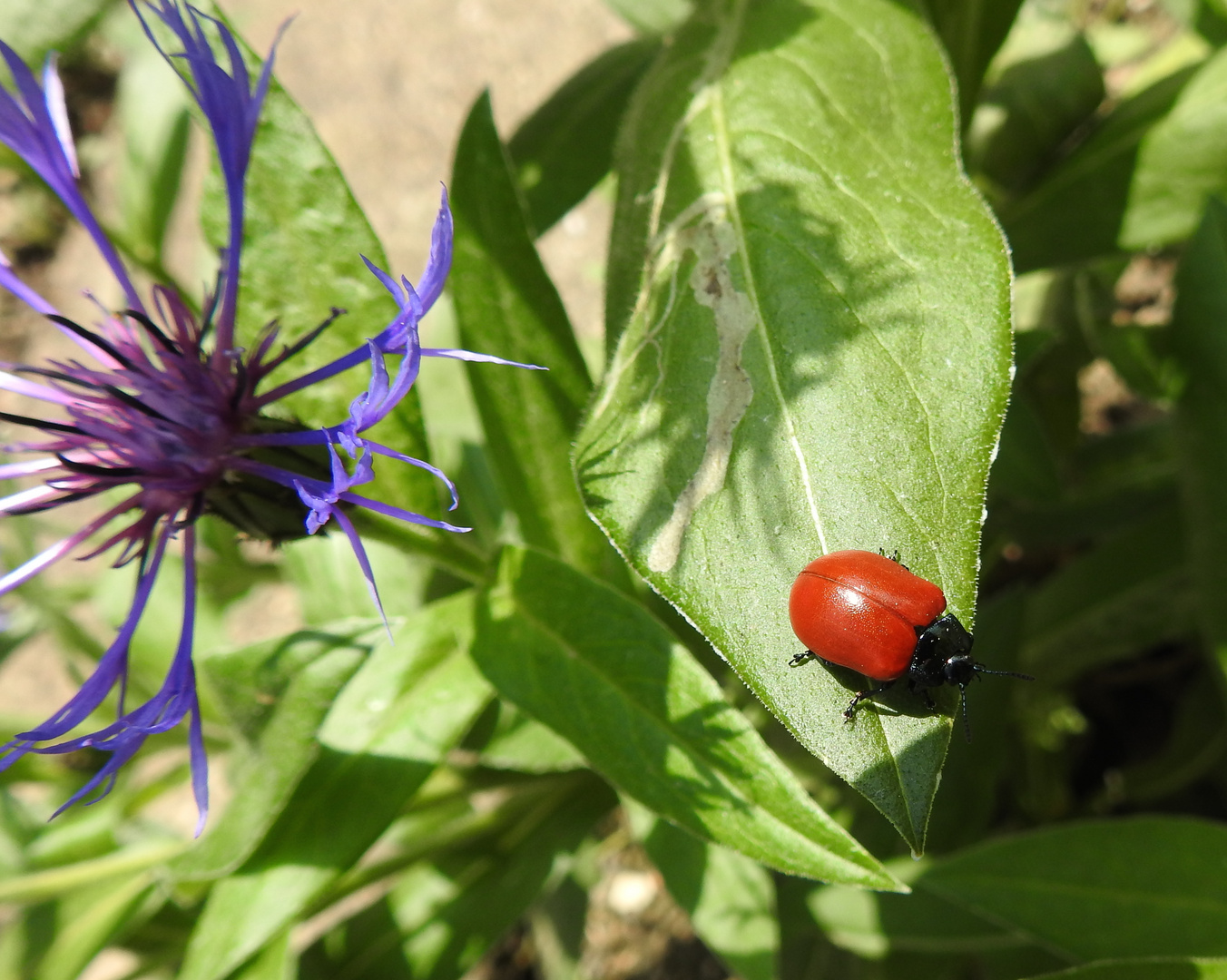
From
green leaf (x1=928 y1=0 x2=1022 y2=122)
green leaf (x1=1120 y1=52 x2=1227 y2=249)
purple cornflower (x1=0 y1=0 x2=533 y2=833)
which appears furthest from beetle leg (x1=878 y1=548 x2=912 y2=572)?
green leaf (x1=928 y1=0 x2=1022 y2=122)

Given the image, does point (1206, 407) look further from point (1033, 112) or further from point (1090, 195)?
point (1033, 112)

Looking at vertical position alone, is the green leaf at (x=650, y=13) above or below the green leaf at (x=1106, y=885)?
above

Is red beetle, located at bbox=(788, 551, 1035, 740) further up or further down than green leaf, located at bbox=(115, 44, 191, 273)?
further down

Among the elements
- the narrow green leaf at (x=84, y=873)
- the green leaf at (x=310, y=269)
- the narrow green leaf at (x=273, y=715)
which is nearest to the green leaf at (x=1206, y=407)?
the green leaf at (x=310, y=269)

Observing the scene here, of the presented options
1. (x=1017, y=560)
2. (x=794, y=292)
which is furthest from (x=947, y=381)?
(x=1017, y=560)

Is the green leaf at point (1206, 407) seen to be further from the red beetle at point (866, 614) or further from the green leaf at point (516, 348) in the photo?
the green leaf at point (516, 348)

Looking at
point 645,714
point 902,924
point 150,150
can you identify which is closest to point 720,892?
point 902,924

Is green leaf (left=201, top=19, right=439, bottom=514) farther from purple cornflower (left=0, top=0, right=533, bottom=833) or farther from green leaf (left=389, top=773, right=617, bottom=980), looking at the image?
green leaf (left=389, top=773, right=617, bottom=980)
